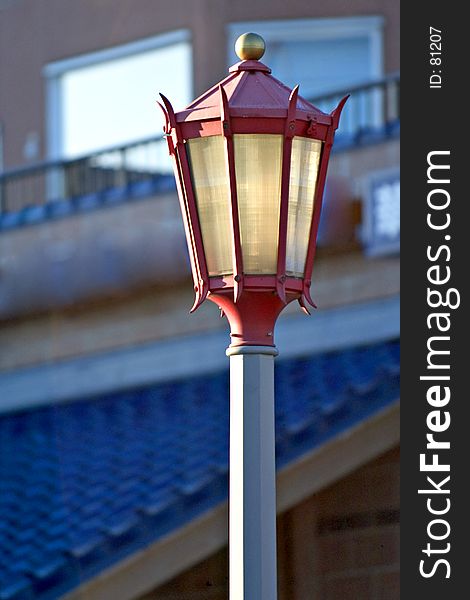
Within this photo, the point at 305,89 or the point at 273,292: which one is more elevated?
the point at 305,89

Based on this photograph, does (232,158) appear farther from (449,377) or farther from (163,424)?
(163,424)

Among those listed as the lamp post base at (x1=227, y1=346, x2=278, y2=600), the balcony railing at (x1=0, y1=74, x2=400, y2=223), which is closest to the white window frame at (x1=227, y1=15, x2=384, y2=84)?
the balcony railing at (x1=0, y1=74, x2=400, y2=223)

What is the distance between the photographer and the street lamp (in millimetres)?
3715

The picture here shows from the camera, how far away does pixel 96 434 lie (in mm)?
9008

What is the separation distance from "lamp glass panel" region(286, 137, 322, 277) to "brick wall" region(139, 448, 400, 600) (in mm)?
4306

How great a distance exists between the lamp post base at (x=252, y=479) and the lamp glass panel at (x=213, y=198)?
0.26 meters

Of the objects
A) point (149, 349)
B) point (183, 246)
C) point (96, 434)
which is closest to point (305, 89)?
point (183, 246)


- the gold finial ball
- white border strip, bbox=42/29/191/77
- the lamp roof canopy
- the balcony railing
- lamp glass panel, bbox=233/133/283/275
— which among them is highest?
white border strip, bbox=42/29/191/77

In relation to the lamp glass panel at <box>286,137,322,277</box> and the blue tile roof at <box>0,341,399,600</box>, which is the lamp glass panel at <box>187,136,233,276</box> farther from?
the blue tile roof at <box>0,341,399,600</box>

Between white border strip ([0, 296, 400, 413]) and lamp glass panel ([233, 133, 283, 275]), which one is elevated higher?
white border strip ([0, 296, 400, 413])

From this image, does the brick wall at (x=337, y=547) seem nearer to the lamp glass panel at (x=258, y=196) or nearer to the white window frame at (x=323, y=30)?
the white window frame at (x=323, y=30)

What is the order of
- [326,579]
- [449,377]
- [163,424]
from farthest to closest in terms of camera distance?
[163,424]
[326,579]
[449,377]

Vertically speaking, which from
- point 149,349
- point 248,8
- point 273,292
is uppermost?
point 248,8

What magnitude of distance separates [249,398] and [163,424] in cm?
516
